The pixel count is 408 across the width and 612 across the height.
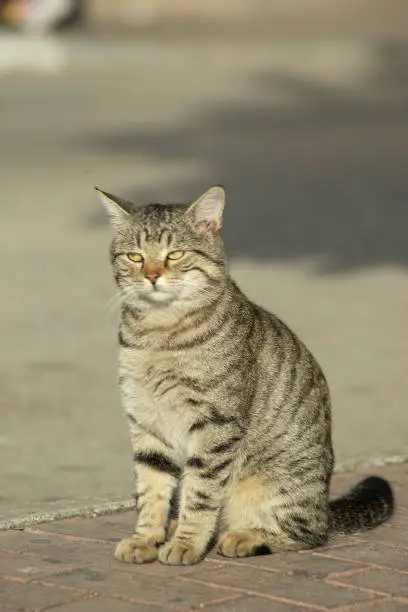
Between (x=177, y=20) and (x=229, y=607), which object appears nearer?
(x=229, y=607)

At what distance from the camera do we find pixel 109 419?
8000 mm

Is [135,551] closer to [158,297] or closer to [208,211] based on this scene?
[158,297]

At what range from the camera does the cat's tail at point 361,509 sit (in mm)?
6148

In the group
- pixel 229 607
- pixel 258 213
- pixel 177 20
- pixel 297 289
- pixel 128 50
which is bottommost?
pixel 229 607

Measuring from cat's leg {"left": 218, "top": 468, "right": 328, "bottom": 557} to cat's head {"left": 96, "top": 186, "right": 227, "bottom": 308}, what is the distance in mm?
734

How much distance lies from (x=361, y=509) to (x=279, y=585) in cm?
90

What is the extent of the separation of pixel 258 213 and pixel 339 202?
40.5 inches

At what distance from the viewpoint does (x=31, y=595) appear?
17.2ft

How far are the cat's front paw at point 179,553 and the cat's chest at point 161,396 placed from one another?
1.15 ft

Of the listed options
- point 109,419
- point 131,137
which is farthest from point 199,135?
point 109,419

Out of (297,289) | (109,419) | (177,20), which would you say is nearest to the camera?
(109,419)

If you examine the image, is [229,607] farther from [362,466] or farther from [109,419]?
[109,419]

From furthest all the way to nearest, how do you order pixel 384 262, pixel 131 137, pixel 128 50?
pixel 128 50
pixel 131 137
pixel 384 262

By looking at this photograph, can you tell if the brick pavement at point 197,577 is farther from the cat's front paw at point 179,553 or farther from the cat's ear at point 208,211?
the cat's ear at point 208,211
